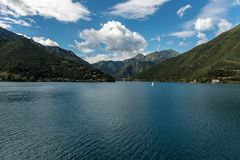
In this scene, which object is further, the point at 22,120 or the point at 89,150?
the point at 22,120

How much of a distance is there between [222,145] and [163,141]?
496 inches

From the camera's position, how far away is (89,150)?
48312mm

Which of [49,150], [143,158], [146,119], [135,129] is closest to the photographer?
[143,158]

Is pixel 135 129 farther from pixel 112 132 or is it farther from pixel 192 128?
pixel 192 128

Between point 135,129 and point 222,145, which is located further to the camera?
point 135,129

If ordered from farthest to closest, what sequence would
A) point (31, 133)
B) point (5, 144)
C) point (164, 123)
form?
point (164, 123)
point (31, 133)
point (5, 144)

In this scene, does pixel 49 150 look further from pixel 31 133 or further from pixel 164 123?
pixel 164 123

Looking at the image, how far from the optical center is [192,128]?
231 ft

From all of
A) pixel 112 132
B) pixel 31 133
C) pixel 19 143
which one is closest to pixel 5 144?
pixel 19 143

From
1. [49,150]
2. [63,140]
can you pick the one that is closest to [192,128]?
[63,140]

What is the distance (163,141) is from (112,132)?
1419 centimetres

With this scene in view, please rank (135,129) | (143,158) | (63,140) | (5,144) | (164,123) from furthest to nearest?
(164,123) < (135,129) < (63,140) < (5,144) < (143,158)

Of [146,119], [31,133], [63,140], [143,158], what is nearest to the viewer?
[143,158]

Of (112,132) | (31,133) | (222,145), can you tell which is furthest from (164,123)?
(31,133)
